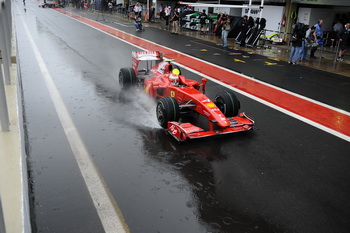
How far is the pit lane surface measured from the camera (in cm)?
392

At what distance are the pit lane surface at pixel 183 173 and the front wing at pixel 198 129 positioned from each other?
158mm

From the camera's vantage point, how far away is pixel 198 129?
598 centimetres

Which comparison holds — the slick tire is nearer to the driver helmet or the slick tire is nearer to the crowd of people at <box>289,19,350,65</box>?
the driver helmet

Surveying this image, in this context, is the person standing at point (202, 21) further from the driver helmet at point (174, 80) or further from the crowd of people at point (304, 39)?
the driver helmet at point (174, 80)

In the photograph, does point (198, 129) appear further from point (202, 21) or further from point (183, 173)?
point (202, 21)

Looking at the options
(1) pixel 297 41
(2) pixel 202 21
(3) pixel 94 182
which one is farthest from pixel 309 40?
(3) pixel 94 182

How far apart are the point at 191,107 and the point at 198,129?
789mm

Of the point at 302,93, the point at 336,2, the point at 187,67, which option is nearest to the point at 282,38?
the point at 336,2

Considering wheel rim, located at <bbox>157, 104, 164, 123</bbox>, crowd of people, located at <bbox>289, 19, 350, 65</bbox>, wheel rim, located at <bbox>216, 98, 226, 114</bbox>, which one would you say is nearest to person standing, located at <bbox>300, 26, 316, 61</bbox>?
crowd of people, located at <bbox>289, 19, 350, 65</bbox>

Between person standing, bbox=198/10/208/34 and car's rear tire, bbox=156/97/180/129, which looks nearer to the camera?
car's rear tire, bbox=156/97/180/129

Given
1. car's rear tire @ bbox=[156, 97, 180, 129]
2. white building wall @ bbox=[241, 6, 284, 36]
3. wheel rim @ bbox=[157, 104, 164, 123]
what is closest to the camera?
car's rear tire @ bbox=[156, 97, 180, 129]

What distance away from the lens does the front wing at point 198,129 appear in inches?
230

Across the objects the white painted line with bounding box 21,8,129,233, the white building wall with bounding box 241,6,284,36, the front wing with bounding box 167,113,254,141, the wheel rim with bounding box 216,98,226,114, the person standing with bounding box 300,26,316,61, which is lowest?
the white painted line with bounding box 21,8,129,233

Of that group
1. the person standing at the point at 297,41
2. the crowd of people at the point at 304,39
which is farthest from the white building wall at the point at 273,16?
the person standing at the point at 297,41
